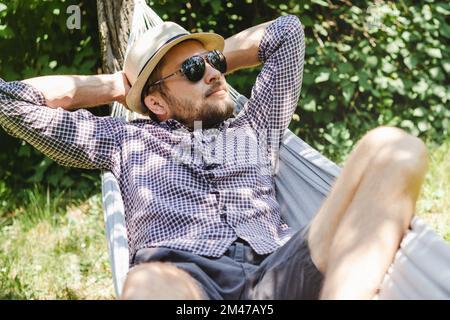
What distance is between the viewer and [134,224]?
2.30 m

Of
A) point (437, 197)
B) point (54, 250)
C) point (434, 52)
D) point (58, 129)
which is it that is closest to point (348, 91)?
point (434, 52)

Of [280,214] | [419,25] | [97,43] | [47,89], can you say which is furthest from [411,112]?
[47,89]

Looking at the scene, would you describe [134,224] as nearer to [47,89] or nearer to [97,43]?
[47,89]

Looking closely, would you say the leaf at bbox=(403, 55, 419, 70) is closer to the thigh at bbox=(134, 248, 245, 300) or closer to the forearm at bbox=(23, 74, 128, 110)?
the forearm at bbox=(23, 74, 128, 110)

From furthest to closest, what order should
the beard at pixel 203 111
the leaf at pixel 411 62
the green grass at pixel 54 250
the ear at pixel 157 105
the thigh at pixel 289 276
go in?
the leaf at pixel 411 62
the green grass at pixel 54 250
the ear at pixel 157 105
the beard at pixel 203 111
the thigh at pixel 289 276

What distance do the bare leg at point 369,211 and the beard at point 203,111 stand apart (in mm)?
823

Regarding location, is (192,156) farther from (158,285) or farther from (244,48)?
(158,285)

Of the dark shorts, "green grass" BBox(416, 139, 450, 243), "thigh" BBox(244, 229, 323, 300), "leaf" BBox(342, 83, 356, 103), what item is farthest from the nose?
"leaf" BBox(342, 83, 356, 103)

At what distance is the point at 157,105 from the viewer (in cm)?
271

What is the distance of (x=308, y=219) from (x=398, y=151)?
29.4 inches

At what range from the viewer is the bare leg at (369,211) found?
1655mm

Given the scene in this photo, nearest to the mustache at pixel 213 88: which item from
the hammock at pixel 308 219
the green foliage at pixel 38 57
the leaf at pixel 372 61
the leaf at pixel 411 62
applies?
the hammock at pixel 308 219

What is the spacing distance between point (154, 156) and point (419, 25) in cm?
280

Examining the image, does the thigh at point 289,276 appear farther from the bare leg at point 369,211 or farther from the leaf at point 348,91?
the leaf at point 348,91
